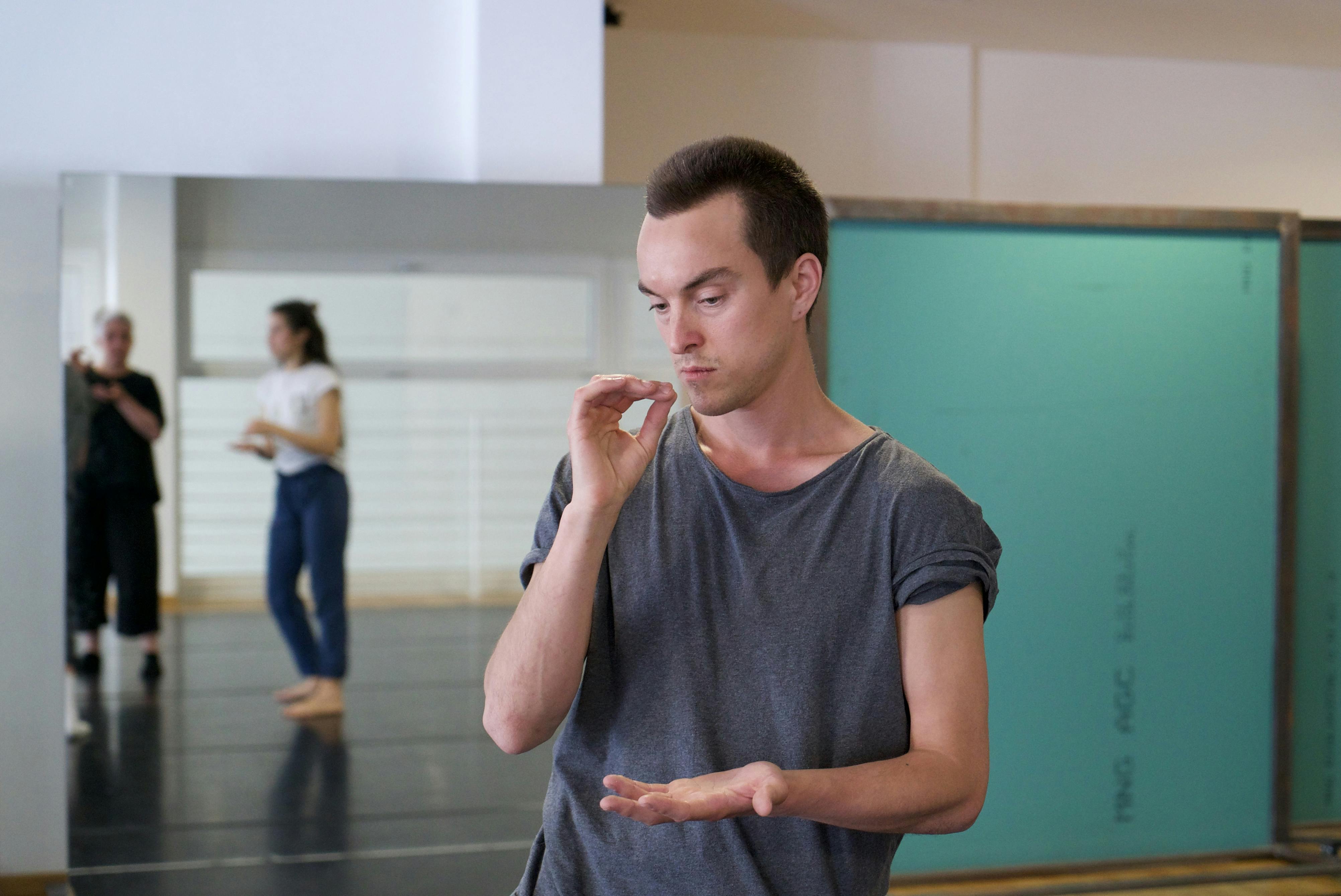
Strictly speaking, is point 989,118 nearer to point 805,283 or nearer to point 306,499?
point 306,499

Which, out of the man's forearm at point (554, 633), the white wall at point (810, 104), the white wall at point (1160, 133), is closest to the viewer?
the man's forearm at point (554, 633)

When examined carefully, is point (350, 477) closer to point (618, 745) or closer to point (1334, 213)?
point (618, 745)

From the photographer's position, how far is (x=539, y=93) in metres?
3.13

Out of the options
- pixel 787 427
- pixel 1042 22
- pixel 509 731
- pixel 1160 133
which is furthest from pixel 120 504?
pixel 1160 133

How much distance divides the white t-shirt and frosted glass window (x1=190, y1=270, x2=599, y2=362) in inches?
2.4

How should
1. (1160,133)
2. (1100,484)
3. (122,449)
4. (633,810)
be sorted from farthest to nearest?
(1160,133) → (1100,484) → (122,449) → (633,810)

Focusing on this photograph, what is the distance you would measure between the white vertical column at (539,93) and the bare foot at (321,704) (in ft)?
4.71

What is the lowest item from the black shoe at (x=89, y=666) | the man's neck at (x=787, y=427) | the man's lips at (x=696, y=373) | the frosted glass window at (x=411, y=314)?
the black shoe at (x=89, y=666)

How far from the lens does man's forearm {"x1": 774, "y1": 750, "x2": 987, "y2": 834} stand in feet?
3.34

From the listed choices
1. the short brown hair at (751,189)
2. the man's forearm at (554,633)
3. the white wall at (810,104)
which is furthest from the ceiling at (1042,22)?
the man's forearm at (554,633)

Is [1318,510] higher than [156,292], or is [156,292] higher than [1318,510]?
[156,292]

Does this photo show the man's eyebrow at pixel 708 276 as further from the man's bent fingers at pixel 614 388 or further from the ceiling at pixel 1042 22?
the ceiling at pixel 1042 22

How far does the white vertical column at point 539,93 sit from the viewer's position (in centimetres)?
310

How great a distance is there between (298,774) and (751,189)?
248 cm
